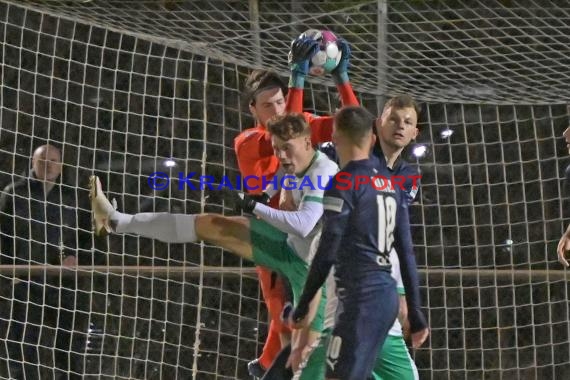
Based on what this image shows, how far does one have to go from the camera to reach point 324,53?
5.51 meters

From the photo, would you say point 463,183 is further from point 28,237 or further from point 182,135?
point 28,237

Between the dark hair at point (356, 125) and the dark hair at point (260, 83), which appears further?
the dark hair at point (260, 83)

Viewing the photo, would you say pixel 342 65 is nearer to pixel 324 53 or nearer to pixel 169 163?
pixel 324 53

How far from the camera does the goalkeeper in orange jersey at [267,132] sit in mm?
5520

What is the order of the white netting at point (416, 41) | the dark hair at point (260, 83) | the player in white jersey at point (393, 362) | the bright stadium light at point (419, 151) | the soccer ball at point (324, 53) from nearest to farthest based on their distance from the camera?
the player in white jersey at point (393, 362) → the soccer ball at point (324, 53) → the dark hair at point (260, 83) → the white netting at point (416, 41) → the bright stadium light at point (419, 151)

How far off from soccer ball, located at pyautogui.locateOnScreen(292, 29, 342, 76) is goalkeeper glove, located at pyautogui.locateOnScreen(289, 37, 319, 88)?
0.03 metres

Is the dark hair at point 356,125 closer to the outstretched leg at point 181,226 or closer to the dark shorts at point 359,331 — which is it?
the dark shorts at point 359,331

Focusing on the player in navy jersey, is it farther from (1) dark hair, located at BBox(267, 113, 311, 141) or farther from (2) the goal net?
(2) the goal net

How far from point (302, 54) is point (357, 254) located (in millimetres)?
1181

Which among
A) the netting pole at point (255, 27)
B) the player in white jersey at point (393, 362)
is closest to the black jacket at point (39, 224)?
the netting pole at point (255, 27)

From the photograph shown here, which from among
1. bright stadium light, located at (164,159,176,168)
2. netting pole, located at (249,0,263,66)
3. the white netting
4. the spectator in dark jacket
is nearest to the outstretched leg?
the white netting

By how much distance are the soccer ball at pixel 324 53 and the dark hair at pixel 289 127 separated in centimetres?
42

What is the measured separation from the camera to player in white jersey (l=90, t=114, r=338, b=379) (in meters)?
5.05

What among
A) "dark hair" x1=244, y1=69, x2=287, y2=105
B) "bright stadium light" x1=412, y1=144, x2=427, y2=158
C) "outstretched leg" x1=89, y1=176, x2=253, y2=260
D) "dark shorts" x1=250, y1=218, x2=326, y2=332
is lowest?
"dark shorts" x1=250, y1=218, x2=326, y2=332
